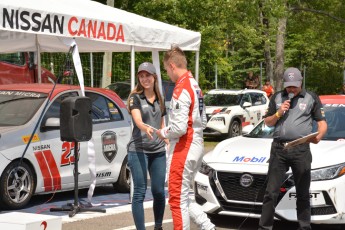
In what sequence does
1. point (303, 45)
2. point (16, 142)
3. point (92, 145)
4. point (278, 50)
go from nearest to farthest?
1. point (16, 142)
2. point (92, 145)
3. point (278, 50)
4. point (303, 45)

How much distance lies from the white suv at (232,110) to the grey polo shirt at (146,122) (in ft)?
46.0

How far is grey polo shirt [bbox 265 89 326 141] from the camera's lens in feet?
26.5

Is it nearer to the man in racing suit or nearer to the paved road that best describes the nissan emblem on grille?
the paved road

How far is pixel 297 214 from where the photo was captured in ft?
27.1

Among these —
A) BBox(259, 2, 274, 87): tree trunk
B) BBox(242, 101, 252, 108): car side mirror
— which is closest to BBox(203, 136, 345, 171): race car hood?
BBox(242, 101, 252, 108): car side mirror

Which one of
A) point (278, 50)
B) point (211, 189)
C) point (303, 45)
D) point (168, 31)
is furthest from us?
point (303, 45)

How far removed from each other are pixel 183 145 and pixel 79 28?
3628mm

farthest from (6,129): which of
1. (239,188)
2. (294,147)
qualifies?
(294,147)

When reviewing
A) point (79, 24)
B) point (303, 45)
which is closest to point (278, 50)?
point (303, 45)

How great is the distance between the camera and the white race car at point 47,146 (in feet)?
32.1

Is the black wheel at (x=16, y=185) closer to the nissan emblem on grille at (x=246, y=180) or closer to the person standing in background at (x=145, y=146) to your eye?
the person standing in background at (x=145, y=146)

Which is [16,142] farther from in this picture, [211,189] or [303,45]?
[303,45]

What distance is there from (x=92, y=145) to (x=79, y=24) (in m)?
1.66

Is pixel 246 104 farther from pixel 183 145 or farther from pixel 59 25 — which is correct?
pixel 183 145
